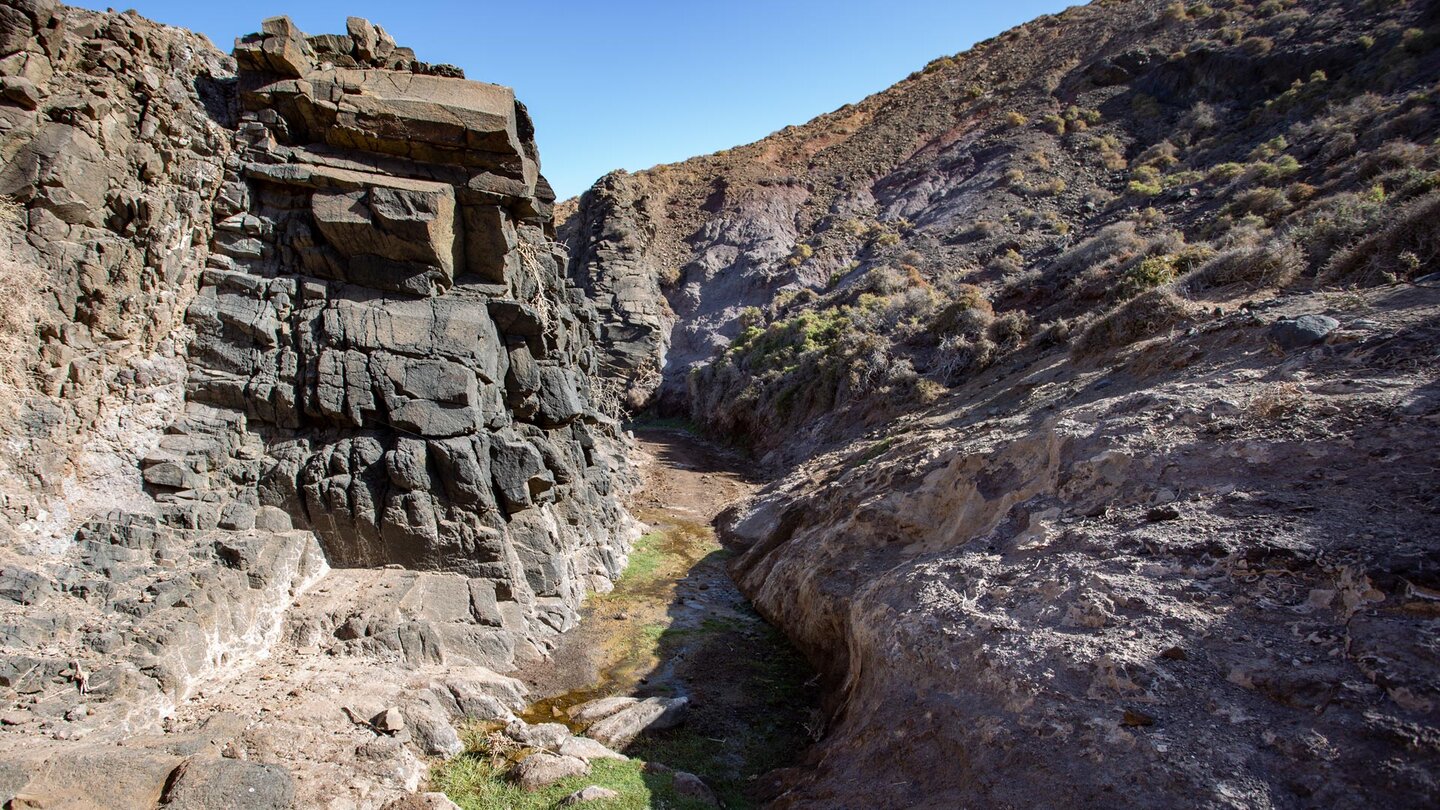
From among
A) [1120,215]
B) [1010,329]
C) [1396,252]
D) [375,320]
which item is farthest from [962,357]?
[375,320]

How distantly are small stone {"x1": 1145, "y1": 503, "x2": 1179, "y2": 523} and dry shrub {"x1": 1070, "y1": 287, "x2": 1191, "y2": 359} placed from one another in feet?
24.3

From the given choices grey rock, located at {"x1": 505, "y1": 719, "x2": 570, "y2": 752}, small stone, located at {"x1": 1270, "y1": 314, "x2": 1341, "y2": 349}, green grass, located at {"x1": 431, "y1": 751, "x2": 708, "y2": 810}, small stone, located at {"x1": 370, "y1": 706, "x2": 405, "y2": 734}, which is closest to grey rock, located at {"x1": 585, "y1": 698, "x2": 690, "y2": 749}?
grey rock, located at {"x1": 505, "y1": 719, "x2": 570, "y2": 752}

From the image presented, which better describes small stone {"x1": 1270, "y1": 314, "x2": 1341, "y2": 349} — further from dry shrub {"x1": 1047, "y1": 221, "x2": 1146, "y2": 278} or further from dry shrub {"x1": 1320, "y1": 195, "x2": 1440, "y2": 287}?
dry shrub {"x1": 1047, "y1": 221, "x2": 1146, "y2": 278}

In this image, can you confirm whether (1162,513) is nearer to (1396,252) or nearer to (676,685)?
(676,685)

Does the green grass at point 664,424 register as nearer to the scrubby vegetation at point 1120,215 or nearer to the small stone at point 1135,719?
the scrubby vegetation at point 1120,215

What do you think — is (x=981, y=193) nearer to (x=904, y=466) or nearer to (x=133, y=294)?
(x=904, y=466)

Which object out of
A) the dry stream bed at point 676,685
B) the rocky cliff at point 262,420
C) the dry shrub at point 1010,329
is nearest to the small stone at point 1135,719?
the dry stream bed at point 676,685

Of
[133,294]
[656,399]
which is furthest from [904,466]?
[656,399]

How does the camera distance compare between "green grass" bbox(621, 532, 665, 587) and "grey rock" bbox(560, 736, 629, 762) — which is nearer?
"grey rock" bbox(560, 736, 629, 762)

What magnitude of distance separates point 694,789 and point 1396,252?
43.1ft

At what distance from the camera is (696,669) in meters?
11.2

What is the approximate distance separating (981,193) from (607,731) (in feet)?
122

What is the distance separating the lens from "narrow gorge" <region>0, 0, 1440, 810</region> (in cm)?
551

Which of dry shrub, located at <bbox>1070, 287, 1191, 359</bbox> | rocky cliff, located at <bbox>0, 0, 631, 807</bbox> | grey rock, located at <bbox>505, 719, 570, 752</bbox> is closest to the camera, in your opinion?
rocky cliff, located at <bbox>0, 0, 631, 807</bbox>
